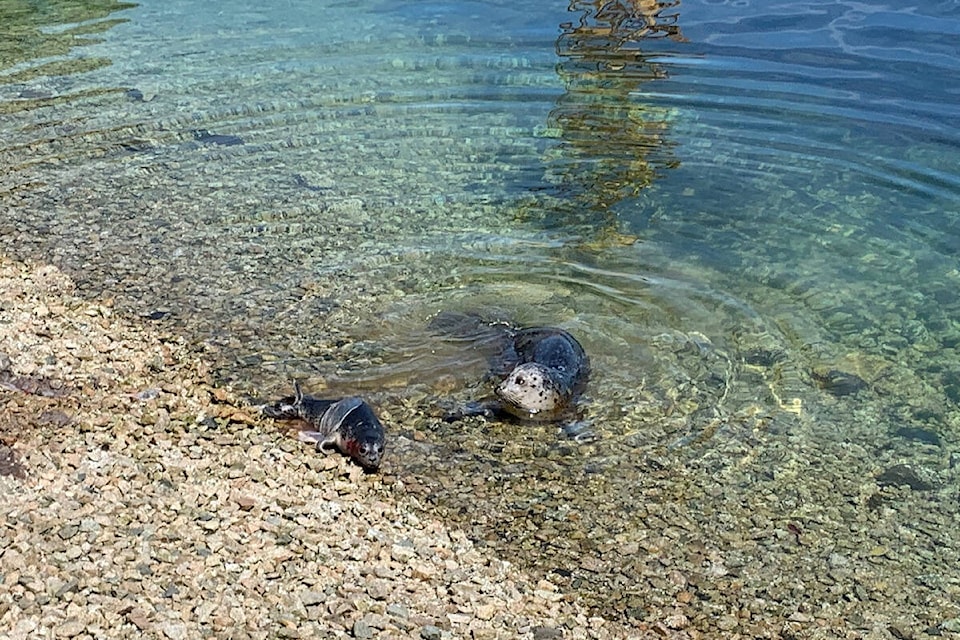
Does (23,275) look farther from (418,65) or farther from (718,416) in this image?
(418,65)

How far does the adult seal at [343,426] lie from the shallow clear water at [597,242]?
0.25 meters

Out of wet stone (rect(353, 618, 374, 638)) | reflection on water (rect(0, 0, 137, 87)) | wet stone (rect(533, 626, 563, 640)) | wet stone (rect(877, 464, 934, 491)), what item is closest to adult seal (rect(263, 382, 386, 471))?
wet stone (rect(353, 618, 374, 638))

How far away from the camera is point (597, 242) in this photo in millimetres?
9945

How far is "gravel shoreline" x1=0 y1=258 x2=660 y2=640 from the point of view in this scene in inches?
200

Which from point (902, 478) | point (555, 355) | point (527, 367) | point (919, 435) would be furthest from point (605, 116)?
point (902, 478)

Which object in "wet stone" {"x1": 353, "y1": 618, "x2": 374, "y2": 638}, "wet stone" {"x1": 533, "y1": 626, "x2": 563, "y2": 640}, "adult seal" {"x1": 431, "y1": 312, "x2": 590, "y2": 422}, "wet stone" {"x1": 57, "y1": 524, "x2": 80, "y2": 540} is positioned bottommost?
"wet stone" {"x1": 533, "y1": 626, "x2": 563, "y2": 640}

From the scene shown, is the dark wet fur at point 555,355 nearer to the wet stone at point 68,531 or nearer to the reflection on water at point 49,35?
the wet stone at point 68,531

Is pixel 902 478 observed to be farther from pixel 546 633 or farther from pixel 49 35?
pixel 49 35

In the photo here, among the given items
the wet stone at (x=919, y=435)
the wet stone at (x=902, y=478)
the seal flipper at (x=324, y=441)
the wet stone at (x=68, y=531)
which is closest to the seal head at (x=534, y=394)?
the seal flipper at (x=324, y=441)

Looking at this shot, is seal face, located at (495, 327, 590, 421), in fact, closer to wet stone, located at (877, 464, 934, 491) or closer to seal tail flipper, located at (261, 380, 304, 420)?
seal tail flipper, located at (261, 380, 304, 420)

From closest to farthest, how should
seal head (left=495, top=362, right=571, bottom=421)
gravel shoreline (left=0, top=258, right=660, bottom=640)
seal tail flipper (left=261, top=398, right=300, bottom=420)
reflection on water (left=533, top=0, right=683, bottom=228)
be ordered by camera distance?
gravel shoreline (left=0, top=258, right=660, bottom=640), seal tail flipper (left=261, top=398, right=300, bottom=420), seal head (left=495, top=362, right=571, bottom=421), reflection on water (left=533, top=0, right=683, bottom=228)

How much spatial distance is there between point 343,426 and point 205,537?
1306mm

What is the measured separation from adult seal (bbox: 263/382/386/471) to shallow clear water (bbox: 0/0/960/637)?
247 mm

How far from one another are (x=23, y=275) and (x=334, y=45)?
7928mm
